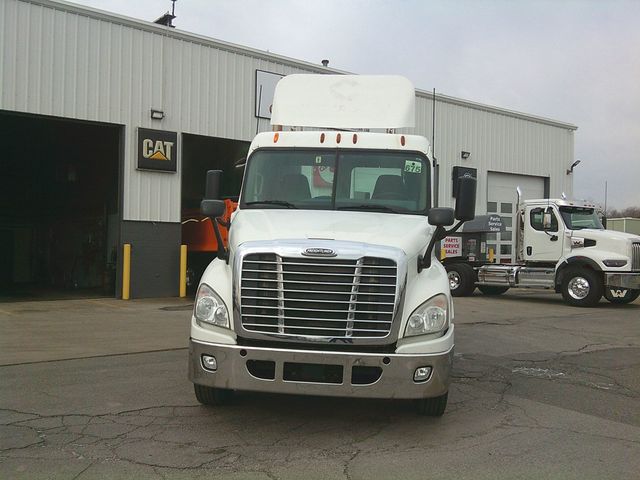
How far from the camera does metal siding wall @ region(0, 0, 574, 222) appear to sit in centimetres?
1434

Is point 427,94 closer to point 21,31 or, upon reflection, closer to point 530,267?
point 530,267

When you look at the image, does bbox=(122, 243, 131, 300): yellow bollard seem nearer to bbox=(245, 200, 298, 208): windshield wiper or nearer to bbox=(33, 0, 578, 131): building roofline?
bbox=(33, 0, 578, 131): building roofline

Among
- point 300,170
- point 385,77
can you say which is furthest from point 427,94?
point 300,170

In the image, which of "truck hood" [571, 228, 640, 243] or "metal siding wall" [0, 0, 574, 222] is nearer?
"metal siding wall" [0, 0, 574, 222]

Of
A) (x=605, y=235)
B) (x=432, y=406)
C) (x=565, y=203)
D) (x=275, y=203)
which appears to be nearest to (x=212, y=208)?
(x=275, y=203)

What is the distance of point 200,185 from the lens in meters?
23.2

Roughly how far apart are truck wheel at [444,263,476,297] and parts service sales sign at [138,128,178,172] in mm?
8680

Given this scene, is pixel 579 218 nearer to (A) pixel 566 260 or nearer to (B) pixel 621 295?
(A) pixel 566 260

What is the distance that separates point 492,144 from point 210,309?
21.7 m

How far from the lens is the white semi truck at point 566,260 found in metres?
15.3

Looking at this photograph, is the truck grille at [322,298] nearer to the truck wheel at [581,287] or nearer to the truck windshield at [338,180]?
the truck windshield at [338,180]

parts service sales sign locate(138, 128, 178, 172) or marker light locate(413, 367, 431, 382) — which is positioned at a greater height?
parts service sales sign locate(138, 128, 178, 172)

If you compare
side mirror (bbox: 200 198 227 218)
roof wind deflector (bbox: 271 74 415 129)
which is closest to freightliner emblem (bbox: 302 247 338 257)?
side mirror (bbox: 200 198 227 218)

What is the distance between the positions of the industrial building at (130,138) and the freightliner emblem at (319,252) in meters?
9.02
